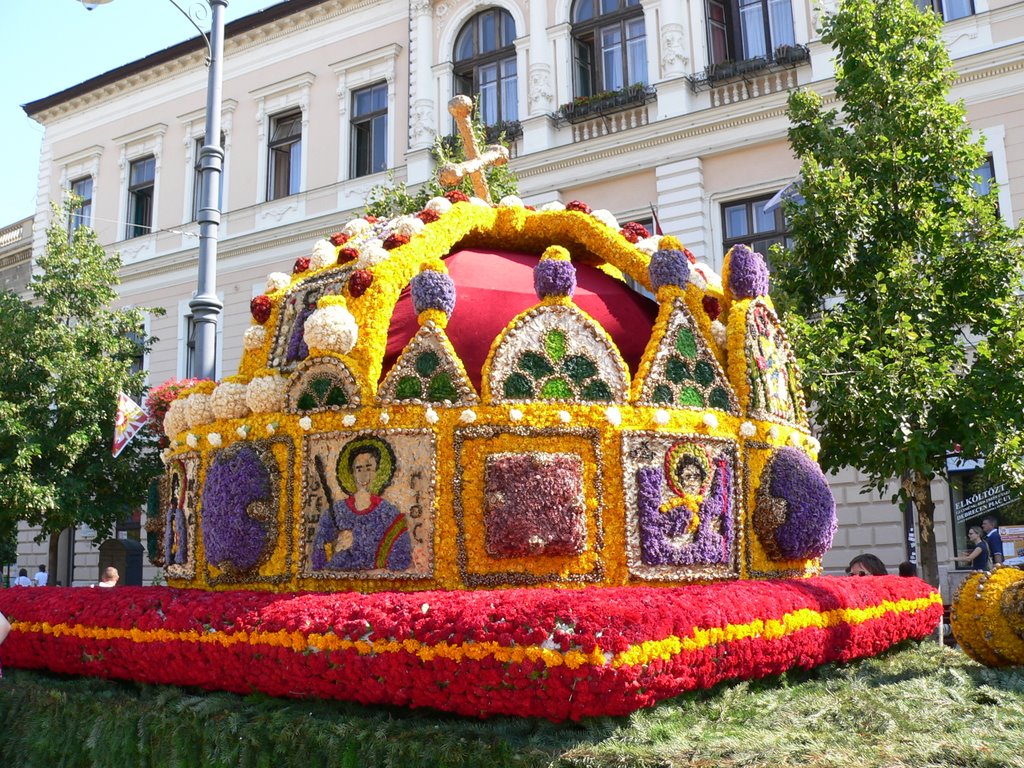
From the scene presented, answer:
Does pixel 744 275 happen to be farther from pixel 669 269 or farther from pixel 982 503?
pixel 982 503

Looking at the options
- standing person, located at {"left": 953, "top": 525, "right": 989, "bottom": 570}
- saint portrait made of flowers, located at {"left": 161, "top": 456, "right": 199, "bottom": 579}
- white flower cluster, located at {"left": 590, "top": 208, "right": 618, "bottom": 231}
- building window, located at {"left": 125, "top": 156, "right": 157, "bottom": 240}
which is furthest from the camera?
building window, located at {"left": 125, "top": 156, "right": 157, "bottom": 240}

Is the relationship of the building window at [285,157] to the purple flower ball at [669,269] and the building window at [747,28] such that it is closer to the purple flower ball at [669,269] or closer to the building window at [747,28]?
the building window at [747,28]

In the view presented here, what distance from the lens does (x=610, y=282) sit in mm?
9578

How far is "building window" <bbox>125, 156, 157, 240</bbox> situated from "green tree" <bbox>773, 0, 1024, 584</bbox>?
2055 cm

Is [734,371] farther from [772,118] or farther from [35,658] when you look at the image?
[772,118]

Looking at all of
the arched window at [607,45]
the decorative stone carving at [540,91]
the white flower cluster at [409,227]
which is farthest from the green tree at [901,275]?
the decorative stone carving at [540,91]

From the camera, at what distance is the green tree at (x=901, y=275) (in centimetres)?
1073

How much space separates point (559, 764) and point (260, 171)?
2260 centimetres

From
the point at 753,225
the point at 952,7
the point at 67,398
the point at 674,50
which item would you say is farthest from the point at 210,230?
the point at 952,7

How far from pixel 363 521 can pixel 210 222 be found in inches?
198

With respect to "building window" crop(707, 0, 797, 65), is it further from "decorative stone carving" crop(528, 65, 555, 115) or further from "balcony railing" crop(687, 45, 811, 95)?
"decorative stone carving" crop(528, 65, 555, 115)

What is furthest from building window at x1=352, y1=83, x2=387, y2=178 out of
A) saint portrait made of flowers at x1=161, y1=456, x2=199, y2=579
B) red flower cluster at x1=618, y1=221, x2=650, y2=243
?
saint portrait made of flowers at x1=161, y1=456, x2=199, y2=579

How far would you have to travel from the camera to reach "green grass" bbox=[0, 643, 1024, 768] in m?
5.25

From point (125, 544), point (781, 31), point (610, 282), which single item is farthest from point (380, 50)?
point (610, 282)
